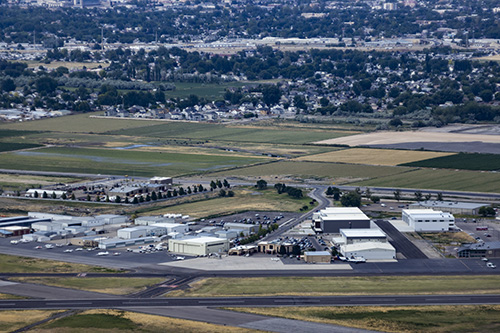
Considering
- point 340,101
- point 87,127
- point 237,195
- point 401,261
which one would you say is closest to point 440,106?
point 340,101

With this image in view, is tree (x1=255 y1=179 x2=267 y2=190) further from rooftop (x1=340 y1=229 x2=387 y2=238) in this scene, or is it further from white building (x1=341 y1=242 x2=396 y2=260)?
white building (x1=341 y1=242 x2=396 y2=260)

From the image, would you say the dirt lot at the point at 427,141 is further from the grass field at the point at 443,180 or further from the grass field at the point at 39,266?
the grass field at the point at 39,266

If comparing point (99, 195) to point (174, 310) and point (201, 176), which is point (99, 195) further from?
point (174, 310)

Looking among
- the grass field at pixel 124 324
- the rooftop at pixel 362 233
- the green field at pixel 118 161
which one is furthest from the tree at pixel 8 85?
the grass field at pixel 124 324

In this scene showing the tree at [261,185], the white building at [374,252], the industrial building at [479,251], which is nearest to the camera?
the industrial building at [479,251]

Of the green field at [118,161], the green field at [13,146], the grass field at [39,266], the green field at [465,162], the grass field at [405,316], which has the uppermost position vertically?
the grass field at [405,316]

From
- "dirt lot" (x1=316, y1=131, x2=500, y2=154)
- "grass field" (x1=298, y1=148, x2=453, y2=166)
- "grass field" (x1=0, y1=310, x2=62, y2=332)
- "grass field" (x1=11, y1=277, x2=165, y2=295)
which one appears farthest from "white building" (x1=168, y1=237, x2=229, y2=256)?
"dirt lot" (x1=316, y1=131, x2=500, y2=154)

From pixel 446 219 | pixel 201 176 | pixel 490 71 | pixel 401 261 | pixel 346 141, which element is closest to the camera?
pixel 401 261
